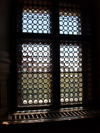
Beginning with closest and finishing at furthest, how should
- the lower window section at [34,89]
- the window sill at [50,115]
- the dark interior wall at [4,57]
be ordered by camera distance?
the window sill at [50,115] → the dark interior wall at [4,57] → the lower window section at [34,89]

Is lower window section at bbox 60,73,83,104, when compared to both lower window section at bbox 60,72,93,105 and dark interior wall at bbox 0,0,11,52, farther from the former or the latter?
dark interior wall at bbox 0,0,11,52

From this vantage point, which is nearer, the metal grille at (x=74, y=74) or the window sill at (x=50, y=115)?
the window sill at (x=50, y=115)

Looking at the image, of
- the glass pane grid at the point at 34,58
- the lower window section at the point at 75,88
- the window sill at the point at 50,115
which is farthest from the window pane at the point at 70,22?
the window sill at the point at 50,115

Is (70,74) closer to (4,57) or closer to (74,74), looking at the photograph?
(74,74)

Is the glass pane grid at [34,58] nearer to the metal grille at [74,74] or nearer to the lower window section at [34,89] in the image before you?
the lower window section at [34,89]

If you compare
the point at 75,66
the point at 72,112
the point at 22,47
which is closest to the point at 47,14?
the point at 22,47

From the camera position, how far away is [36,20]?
2.33 m

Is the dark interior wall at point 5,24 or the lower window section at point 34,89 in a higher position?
the dark interior wall at point 5,24

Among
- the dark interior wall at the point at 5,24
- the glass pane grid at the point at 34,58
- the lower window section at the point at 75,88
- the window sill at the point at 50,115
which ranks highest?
the dark interior wall at the point at 5,24

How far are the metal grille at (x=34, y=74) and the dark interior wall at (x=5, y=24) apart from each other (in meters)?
0.26

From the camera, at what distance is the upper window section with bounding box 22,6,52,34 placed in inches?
90.6

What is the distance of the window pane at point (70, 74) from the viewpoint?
232 centimetres

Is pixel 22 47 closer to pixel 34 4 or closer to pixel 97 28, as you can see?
pixel 34 4

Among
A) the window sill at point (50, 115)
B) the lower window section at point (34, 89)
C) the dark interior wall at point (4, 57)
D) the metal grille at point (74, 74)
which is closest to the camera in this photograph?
the window sill at point (50, 115)
